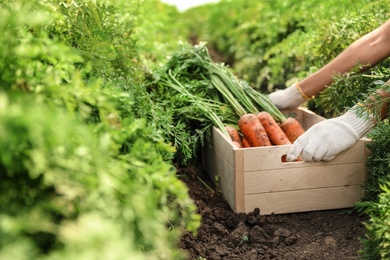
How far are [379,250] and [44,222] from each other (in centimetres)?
131

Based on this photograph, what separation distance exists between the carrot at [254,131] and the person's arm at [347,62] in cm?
57

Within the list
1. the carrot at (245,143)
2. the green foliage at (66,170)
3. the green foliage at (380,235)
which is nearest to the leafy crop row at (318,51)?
the green foliage at (380,235)

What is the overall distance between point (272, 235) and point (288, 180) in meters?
0.38

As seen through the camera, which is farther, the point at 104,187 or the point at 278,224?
the point at 278,224

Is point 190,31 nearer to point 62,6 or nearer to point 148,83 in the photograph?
point 148,83

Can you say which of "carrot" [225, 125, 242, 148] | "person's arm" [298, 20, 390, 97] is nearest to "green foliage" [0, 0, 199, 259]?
"carrot" [225, 125, 242, 148]

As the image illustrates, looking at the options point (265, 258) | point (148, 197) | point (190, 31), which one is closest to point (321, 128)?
point (265, 258)

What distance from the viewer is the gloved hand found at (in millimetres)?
4418

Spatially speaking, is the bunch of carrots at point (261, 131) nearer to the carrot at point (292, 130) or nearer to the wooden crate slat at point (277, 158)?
the carrot at point (292, 130)

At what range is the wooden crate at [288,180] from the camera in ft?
11.3

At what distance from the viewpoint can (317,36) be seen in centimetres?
470

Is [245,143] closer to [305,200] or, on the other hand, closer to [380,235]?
[305,200]

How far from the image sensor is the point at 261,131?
3.86 metres

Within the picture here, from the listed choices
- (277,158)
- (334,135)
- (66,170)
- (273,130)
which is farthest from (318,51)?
(66,170)
